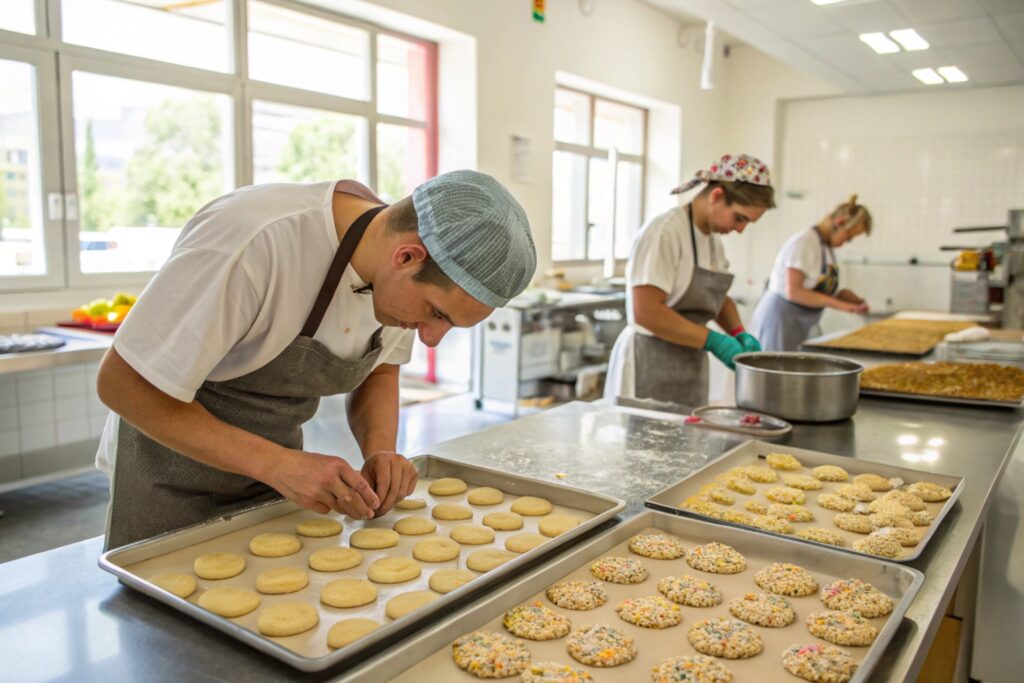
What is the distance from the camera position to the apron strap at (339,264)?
1289 millimetres

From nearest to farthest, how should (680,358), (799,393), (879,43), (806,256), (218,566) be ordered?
1. (218,566)
2. (799,393)
3. (680,358)
4. (806,256)
5. (879,43)

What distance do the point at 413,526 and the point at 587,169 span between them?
684 cm

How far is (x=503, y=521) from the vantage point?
1452 mm

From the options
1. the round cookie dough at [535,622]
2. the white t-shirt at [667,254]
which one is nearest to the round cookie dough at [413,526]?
the round cookie dough at [535,622]

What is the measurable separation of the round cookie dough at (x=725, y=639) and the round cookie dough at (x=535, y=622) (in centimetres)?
17

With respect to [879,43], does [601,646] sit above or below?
below

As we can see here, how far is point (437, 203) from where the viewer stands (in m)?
1.20

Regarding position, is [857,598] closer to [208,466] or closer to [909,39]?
[208,466]

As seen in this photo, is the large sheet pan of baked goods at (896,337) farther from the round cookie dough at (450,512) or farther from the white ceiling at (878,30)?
the round cookie dough at (450,512)

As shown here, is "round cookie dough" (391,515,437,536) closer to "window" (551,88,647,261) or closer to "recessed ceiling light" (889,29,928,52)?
"recessed ceiling light" (889,29,928,52)

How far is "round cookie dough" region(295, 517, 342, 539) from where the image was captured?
4.41 feet

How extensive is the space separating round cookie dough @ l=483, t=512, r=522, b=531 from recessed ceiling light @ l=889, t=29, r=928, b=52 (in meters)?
4.82

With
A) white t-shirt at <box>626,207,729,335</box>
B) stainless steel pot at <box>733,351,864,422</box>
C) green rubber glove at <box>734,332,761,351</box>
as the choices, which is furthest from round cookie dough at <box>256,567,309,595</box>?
green rubber glove at <box>734,332,761,351</box>

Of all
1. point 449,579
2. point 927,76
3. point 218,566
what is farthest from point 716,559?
point 927,76
